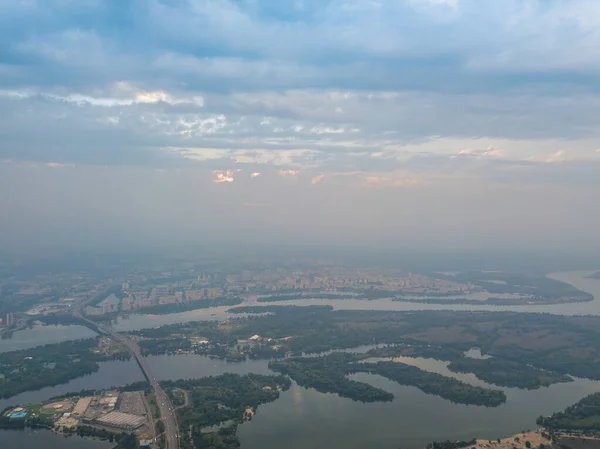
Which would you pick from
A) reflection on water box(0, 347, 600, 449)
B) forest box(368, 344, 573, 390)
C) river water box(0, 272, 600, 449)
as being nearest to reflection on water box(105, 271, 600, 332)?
river water box(0, 272, 600, 449)

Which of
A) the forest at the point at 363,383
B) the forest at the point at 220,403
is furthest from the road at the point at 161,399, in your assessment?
the forest at the point at 363,383

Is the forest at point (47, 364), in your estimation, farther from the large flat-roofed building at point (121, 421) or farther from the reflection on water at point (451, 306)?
the reflection on water at point (451, 306)

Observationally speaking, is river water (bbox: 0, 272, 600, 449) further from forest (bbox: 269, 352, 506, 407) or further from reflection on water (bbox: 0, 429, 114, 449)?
forest (bbox: 269, 352, 506, 407)

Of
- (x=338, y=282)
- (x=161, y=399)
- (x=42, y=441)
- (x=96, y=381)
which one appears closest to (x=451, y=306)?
(x=338, y=282)

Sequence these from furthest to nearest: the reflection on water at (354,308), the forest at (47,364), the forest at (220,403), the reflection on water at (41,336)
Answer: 1. the reflection on water at (354,308)
2. the reflection on water at (41,336)
3. the forest at (47,364)
4. the forest at (220,403)

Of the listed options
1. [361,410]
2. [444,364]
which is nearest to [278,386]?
[361,410]

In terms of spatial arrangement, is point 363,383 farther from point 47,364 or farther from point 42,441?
point 47,364
